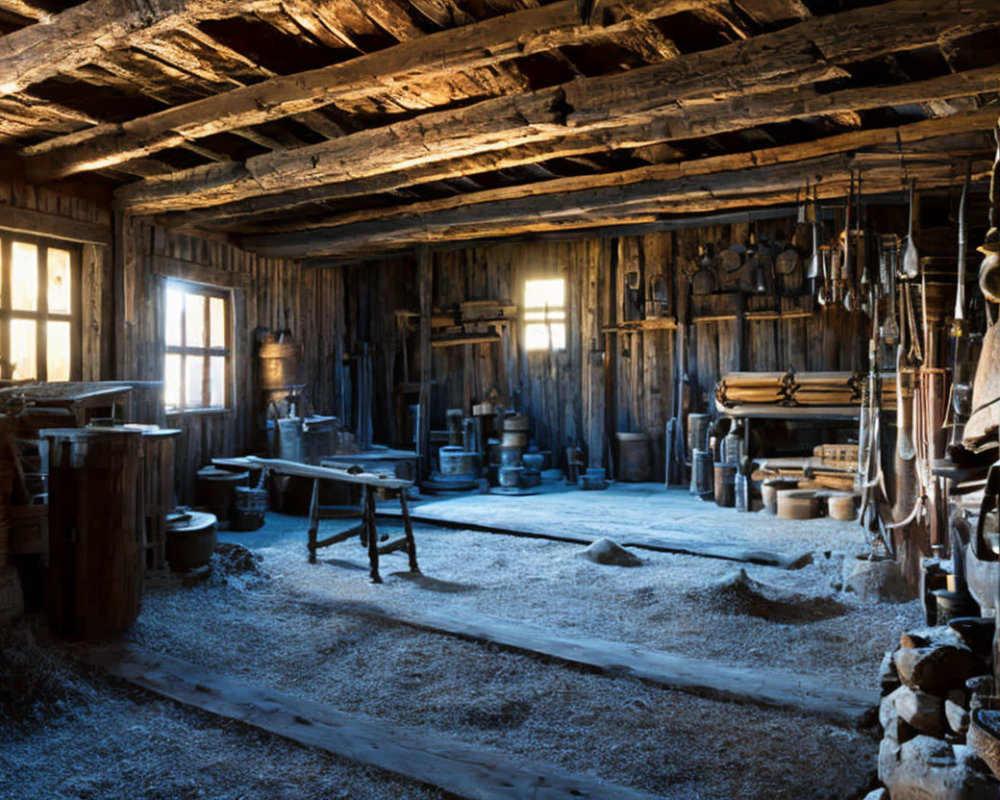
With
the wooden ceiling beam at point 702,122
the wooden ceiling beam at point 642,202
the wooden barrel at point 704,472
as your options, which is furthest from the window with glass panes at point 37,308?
the wooden barrel at point 704,472

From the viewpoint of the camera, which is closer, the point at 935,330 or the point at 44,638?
the point at 44,638

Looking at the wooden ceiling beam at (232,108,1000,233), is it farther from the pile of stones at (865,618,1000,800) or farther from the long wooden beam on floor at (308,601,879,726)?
the long wooden beam on floor at (308,601,879,726)

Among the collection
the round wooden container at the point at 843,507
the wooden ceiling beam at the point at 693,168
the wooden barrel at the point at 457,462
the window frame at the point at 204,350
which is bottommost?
the round wooden container at the point at 843,507

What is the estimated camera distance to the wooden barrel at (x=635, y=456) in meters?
11.7

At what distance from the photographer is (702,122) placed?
585 cm

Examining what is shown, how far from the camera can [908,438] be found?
6488 millimetres

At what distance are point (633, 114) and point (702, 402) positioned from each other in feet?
22.3

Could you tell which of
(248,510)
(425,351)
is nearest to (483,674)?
(248,510)

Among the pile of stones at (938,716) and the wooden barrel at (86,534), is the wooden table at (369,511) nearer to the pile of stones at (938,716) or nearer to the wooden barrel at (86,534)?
the wooden barrel at (86,534)

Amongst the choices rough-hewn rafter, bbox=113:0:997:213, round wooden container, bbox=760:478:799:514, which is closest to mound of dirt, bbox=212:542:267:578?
rough-hewn rafter, bbox=113:0:997:213

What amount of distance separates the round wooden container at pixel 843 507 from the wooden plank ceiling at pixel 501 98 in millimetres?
3362

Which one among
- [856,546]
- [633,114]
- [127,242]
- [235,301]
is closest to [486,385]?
[235,301]

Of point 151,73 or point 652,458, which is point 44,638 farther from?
point 652,458

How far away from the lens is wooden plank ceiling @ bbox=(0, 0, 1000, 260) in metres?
4.41
